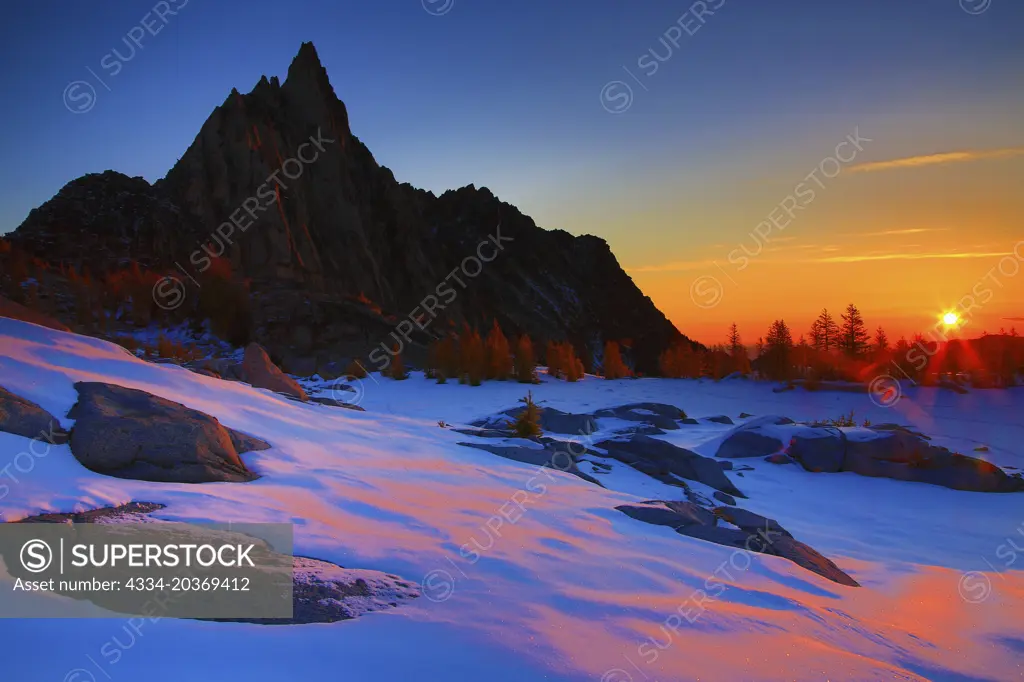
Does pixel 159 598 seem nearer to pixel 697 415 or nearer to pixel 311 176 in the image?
pixel 697 415

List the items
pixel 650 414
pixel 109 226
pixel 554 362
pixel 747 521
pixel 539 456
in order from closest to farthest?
pixel 747 521, pixel 539 456, pixel 650 414, pixel 554 362, pixel 109 226

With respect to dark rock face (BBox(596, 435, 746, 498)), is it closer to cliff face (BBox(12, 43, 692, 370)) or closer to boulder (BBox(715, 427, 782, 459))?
boulder (BBox(715, 427, 782, 459))

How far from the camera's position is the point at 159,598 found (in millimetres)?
3037

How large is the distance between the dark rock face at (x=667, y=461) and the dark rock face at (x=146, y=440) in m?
6.37

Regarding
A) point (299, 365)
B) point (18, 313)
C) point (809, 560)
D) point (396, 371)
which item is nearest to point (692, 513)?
point (809, 560)

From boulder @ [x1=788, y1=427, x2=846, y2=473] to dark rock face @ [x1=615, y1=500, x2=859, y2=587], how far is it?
5.25m

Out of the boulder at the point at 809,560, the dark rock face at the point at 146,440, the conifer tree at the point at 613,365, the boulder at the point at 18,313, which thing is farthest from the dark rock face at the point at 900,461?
the conifer tree at the point at 613,365

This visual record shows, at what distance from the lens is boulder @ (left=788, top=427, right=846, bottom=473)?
1198 cm

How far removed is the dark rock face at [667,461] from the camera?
1012 centimetres

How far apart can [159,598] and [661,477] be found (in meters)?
7.77

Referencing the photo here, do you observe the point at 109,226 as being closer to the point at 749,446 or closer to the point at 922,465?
the point at 749,446

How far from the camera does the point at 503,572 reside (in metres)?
4.28

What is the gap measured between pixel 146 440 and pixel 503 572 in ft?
10.2

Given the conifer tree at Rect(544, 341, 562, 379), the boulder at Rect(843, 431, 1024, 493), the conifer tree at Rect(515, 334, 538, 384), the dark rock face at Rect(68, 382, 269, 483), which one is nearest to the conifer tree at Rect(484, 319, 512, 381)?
the conifer tree at Rect(515, 334, 538, 384)
